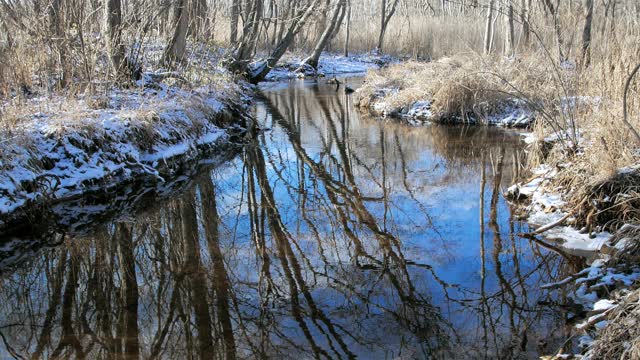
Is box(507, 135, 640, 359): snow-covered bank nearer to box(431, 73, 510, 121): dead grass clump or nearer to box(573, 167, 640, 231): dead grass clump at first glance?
box(573, 167, 640, 231): dead grass clump

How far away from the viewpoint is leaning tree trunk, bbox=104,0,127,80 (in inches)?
347

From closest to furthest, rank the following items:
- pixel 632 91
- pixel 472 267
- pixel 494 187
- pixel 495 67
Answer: pixel 472 267 < pixel 632 91 < pixel 494 187 < pixel 495 67

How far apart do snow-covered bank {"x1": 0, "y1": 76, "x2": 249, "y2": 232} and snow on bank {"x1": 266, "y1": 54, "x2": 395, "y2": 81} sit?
1492 centimetres

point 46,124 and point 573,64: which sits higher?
point 573,64

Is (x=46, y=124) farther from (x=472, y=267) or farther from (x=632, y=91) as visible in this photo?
(x=632, y=91)

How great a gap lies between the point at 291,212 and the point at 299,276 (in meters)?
1.81

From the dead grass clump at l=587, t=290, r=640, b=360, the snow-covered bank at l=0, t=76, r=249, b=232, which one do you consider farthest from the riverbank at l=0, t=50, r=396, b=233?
the dead grass clump at l=587, t=290, r=640, b=360

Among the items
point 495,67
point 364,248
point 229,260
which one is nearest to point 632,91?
point 364,248

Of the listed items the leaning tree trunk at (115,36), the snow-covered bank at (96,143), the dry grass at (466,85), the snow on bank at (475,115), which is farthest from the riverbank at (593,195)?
the leaning tree trunk at (115,36)

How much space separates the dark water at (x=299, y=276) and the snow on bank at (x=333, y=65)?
17.4 m

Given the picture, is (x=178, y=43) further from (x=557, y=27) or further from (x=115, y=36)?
(x=557, y=27)

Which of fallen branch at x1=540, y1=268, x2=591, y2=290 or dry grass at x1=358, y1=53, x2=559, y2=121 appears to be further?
dry grass at x1=358, y1=53, x2=559, y2=121

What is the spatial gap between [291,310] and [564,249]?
109 inches

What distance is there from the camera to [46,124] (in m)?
6.52
